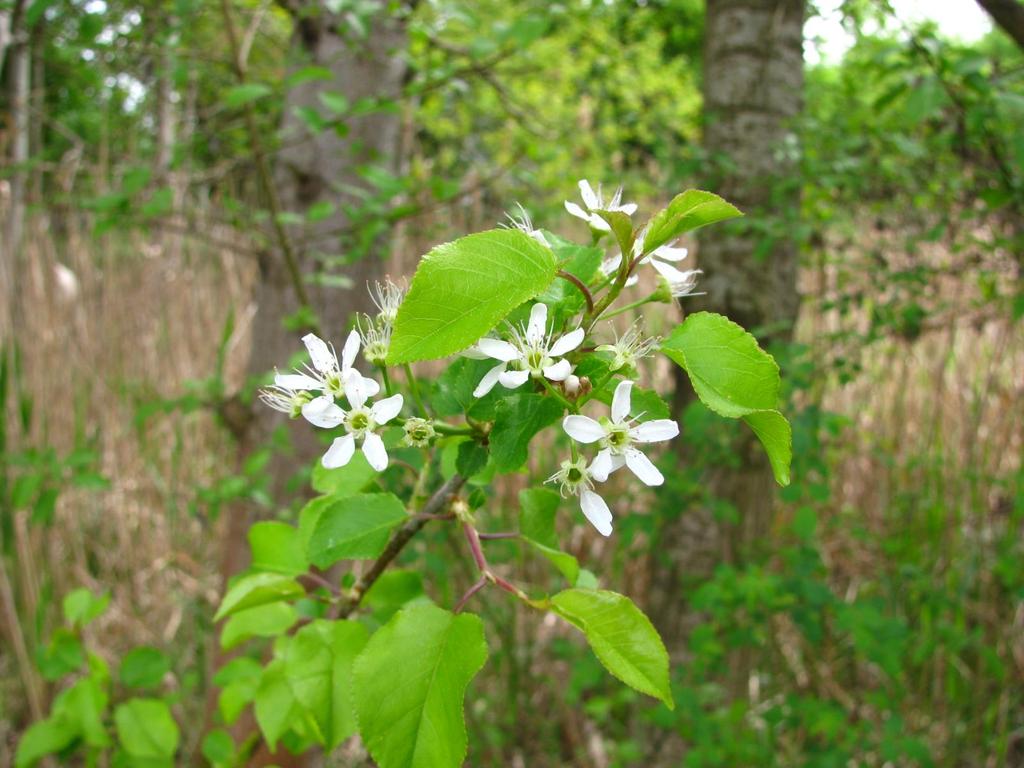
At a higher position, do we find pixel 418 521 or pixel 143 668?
pixel 418 521

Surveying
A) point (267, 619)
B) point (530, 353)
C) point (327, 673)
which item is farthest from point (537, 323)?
point (267, 619)

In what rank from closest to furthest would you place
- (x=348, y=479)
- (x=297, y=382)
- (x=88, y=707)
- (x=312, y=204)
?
(x=297, y=382), (x=348, y=479), (x=88, y=707), (x=312, y=204)

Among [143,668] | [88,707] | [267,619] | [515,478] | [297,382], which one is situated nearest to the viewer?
[297,382]

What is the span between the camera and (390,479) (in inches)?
45.7

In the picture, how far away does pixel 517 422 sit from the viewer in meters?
0.52

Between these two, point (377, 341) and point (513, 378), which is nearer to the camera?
point (513, 378)

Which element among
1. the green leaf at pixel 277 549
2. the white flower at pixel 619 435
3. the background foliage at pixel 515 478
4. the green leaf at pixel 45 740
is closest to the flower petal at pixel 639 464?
the white flower at pixel 619 435

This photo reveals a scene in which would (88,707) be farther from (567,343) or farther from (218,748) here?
(567,343)

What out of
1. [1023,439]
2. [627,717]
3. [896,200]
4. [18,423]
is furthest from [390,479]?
[1023,439]

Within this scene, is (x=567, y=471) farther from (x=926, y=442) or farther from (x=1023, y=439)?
(x=1023, y=439)

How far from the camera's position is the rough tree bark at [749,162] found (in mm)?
1906

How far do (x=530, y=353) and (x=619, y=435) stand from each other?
0.09 metres

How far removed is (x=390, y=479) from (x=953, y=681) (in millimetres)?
1685

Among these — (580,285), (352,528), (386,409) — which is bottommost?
(352,528)
